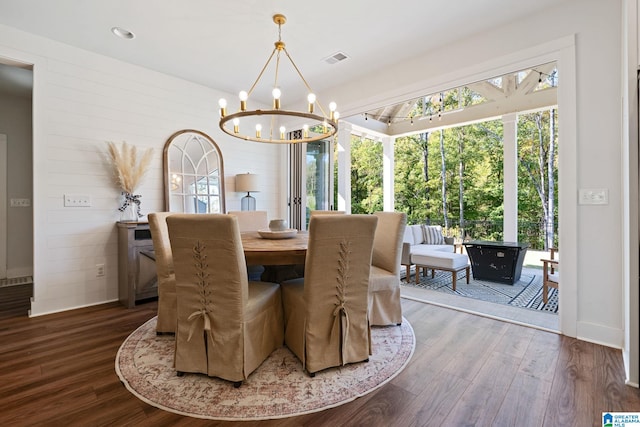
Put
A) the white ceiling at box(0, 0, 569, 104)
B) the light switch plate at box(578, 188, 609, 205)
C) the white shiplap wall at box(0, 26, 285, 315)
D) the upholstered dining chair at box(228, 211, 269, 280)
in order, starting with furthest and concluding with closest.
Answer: the upholstered dining chair at box(228, 211, 269, 280) < the white shiplap wall at box(0, 26, 285, 315) < the white ceiling at box(0, 0, 569, 104) < the light switch plate at box(578, 188, 609, 205)

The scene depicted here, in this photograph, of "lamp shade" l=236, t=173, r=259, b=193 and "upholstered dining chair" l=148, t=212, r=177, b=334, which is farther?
"lamp shade" l=236, t=173, r=259, b=193

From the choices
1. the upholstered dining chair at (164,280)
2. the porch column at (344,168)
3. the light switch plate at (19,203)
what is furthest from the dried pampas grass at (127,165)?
the porch column at (344,168)

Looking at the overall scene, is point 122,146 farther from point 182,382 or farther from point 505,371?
point 505,371

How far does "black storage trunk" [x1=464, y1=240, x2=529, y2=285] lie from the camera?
4.17 metres

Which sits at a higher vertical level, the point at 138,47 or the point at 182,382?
the point at 138,47

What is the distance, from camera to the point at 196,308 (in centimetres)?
174

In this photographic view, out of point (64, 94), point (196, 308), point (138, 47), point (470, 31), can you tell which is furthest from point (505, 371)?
point (64, 94)

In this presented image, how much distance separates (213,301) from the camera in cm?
171

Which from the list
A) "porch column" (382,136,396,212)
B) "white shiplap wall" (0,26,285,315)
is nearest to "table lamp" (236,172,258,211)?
"white shiplap wall" (0,26,285,315)

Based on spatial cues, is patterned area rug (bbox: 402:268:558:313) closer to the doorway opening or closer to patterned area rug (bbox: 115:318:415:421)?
patterned area rug (bbox: 115:318:415:421)

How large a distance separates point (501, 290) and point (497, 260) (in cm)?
58

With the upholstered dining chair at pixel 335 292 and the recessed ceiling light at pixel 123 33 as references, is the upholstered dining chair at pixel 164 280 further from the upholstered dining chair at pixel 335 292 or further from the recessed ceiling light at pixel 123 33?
the recessed ceiling light at pixel 123 33

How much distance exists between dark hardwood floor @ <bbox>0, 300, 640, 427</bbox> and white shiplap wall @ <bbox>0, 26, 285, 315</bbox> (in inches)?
28.8

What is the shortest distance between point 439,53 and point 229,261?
3060 mm
